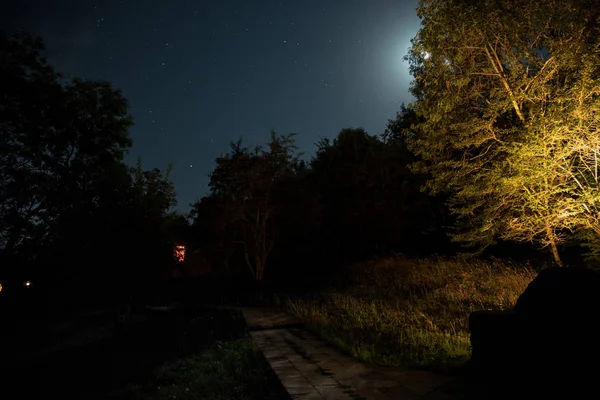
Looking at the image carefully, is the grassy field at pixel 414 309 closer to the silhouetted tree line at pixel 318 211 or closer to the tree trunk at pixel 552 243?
the tree trunk at pixel 552 243

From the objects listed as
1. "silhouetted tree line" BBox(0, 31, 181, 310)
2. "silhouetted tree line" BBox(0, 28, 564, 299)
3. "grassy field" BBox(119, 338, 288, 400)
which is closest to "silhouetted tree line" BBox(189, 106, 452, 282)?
"silhouetted tree line" BBox(0, 28, 564, 299)

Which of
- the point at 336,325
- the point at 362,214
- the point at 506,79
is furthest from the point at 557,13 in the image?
the point at 362,214

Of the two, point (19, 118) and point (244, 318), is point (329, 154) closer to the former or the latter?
point (244, 318)

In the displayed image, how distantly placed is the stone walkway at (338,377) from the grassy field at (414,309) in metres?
0.32

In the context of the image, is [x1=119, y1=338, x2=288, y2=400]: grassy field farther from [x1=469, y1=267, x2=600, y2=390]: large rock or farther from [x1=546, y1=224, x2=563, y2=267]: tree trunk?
[x1=546, y1=224, x2=563, y2=267]: tree trunk

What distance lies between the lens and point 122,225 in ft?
49.5

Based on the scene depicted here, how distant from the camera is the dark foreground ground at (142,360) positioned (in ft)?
22.9

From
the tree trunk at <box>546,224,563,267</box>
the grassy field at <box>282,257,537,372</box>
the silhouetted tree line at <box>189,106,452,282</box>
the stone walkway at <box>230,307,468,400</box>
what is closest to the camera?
the stone walkway at <box>230,307,468,400</box>

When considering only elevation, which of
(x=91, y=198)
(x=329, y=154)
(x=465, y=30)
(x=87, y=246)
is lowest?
(x=87, y=246)

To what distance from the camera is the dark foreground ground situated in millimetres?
6965

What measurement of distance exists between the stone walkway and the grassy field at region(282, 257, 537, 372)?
0.32 meters

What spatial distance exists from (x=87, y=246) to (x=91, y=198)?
182 centimetres

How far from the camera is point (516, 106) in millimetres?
10305

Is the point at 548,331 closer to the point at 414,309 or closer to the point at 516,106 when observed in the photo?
the point at 414,309
